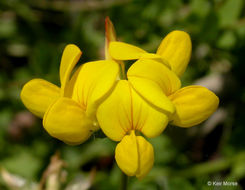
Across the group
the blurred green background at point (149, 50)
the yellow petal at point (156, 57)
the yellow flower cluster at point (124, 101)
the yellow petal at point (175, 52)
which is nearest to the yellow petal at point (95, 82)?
the yellow flower cluster at point (124, 101)

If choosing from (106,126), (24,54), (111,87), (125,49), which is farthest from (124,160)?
(24,54)

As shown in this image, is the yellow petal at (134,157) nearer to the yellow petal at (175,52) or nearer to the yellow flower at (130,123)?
the yellow flower at (130,123)

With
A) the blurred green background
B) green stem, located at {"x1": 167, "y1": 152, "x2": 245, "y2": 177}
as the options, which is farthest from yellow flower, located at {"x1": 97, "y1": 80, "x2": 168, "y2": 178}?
green stem, located at {"x1": 167, "y1": 152, "x2": 245, "y2": 177}

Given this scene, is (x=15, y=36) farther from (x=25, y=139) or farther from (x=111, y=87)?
(x=111, y=87)

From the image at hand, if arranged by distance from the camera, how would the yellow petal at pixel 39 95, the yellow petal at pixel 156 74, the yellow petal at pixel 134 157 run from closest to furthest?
the yellow petal at pixel 134 157
the yellow petal at pixel 156 74
the yellow petal at pixel 39 95

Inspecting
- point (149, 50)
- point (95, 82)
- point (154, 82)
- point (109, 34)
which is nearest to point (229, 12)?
point (149, 50)

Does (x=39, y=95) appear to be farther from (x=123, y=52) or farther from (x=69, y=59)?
(x=123, y=52)
